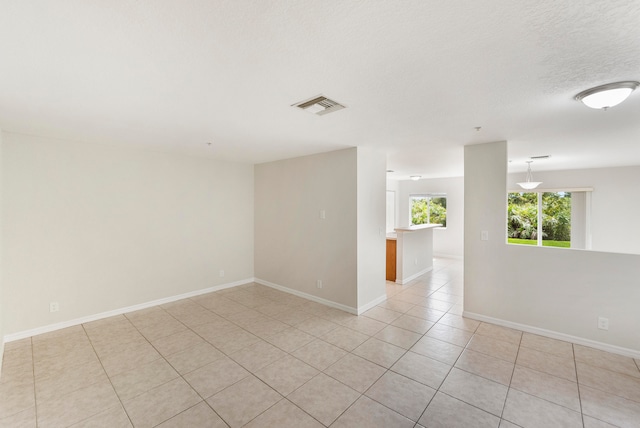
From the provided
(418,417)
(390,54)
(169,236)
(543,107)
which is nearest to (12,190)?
(169,236)

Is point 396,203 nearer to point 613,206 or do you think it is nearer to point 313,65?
point 613,206

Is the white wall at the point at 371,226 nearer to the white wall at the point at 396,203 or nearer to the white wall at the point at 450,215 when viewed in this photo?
the white wall at the point at 450,215

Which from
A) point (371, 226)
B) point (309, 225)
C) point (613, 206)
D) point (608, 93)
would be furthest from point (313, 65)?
point (613, 206)

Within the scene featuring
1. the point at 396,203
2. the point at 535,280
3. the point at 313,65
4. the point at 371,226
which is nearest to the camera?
the point at 313,65

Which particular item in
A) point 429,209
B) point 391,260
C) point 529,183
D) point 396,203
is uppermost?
point 529,183

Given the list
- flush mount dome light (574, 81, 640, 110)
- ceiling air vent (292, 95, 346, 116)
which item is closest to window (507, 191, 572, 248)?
flush mount dome light (574, 81, 640, 110)

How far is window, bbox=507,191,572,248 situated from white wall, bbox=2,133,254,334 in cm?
695

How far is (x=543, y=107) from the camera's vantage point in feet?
7.75

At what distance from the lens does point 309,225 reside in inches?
183

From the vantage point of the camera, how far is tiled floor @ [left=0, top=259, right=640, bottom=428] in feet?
6.76

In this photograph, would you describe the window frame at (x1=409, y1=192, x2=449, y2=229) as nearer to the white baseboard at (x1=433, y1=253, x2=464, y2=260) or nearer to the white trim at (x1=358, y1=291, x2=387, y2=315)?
Result: the white baseboard at (x1=433, y1=253, x2=464, y2=260)

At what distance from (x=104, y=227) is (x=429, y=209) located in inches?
324

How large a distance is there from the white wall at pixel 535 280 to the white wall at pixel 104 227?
4.19 metres

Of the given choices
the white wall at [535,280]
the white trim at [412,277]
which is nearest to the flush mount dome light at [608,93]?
the white wall at [535,280]
